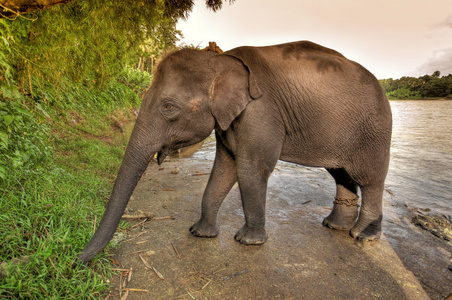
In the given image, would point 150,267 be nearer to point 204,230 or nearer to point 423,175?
point 204,230

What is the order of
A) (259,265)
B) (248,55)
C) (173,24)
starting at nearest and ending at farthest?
(259,265)
(248,55)
(173,24)

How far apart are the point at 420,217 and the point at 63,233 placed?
4.55m

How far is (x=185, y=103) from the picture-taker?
95.7 inches

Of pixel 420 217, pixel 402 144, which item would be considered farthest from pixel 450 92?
pixel 420 217

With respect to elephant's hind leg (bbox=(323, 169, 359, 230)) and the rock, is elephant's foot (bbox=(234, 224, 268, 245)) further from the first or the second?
the rock

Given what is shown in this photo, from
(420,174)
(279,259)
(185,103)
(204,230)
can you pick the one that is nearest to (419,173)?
(420,174)

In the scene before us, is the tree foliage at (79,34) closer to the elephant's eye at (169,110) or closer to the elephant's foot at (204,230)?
the elephant's eye at (169,110)

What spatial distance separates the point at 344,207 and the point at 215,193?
170 centimetres

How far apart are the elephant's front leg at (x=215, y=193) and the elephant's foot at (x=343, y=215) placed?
4.69 feet

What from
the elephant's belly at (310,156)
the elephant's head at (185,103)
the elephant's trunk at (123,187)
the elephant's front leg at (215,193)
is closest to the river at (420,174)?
the elephant's belly at (310,156)

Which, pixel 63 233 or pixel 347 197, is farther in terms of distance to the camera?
pixel 347 197

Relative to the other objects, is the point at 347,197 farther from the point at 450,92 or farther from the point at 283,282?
the point at 450,92

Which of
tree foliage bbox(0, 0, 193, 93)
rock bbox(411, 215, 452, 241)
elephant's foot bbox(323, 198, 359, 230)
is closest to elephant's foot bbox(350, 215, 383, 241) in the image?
elephant's foot bbox(323, 198, 359, 230)

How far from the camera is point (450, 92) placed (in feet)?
205
